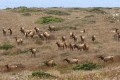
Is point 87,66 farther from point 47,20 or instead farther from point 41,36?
point 47,20

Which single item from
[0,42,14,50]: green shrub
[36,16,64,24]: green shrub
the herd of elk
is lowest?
[0,42,14,50]: green shrub

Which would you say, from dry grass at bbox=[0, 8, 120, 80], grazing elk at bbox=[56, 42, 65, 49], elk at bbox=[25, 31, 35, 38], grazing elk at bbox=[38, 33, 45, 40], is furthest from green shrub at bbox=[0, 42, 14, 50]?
Answer: grazing elk at bbox=[56, 42, 65, 49]

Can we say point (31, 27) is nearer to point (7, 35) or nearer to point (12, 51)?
point (7, 35)

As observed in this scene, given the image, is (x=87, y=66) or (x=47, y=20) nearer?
(x=87, y=66)

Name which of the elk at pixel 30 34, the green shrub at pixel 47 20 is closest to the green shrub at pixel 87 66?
the elk at pixel 30 34

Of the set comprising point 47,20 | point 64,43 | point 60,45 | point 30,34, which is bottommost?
point 60,45

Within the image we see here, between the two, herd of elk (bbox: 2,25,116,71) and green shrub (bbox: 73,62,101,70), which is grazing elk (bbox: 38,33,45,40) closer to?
herd of elk (bbox: 2,25,116,71)

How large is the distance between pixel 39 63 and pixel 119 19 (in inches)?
881

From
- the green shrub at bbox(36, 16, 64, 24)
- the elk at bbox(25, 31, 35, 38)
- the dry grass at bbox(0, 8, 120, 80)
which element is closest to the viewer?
the dry grass at bbox(0, 8, 120, 80)

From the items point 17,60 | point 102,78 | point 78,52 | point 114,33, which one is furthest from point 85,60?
point 102,78

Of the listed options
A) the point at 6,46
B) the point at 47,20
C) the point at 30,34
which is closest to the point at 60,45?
the point at 6,46

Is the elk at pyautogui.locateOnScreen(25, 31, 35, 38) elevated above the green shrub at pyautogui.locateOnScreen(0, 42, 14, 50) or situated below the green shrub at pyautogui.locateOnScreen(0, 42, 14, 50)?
above

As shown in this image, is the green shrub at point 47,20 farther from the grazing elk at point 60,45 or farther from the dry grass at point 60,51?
the grazing elk at point 60,45

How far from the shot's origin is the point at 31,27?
4775 centimetres
